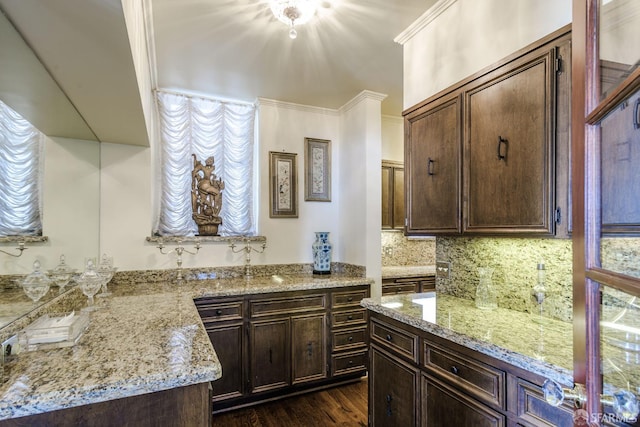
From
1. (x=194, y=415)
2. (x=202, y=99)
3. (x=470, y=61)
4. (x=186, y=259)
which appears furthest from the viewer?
(x=202, y=99)

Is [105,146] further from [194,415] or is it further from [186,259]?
[194,415]

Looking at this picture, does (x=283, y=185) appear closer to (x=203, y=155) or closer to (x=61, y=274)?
(x=203, y=155)

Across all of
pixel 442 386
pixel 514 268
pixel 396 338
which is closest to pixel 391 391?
pixel 396 338

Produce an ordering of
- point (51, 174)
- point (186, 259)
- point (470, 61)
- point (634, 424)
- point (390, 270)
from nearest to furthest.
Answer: point (634, 424) → point (470, 61) → point (51, 174) → point (186, 259) → point (390, 270)

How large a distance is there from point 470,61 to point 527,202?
0.96 meters

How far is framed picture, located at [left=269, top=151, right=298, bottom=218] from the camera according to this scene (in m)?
3.56

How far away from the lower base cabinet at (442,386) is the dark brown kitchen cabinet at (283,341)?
3.14 ft

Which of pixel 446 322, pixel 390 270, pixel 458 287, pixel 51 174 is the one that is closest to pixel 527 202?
pixel 446 322

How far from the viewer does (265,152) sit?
3545 mm

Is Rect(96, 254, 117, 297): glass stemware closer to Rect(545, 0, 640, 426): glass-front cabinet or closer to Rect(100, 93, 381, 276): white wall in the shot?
Rect(100, 93, 381, 276): white wall

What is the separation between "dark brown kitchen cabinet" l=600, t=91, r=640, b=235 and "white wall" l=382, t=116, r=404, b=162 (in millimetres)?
3499

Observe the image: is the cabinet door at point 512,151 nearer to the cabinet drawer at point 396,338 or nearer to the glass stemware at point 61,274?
the cabinet drawer at point 396,338

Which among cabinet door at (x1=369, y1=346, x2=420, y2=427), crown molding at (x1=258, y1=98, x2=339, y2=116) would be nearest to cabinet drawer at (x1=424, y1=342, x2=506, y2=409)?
cabinet door at (x1=369, y1=346, x2=420, y2=427)

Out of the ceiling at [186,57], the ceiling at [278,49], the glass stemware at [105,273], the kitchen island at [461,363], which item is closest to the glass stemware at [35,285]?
the glass stemware at [105,273]
